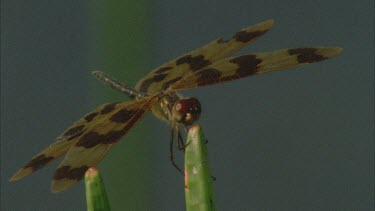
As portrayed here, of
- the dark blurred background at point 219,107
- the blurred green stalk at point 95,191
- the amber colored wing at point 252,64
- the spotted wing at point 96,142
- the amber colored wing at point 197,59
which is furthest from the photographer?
the dark blurred background at point 219,107

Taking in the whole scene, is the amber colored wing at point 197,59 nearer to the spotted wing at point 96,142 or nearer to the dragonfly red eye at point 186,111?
the spotted wing at point 96,142

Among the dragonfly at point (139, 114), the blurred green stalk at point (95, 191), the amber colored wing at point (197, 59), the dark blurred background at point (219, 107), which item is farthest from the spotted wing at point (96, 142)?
the dark blurred background at point (219, 107)

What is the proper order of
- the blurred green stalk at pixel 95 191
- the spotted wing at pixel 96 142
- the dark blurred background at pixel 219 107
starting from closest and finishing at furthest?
the blurred green stalk at pixel 95 191
the spotted wing at pixel 96 142
the dark blurred background at pixel 219 107

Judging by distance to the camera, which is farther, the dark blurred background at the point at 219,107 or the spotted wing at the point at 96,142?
the dark blurred background at the point at 219,107

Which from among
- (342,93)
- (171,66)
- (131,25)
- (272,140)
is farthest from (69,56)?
(171,66)

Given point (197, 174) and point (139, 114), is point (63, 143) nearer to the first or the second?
point (139, 114)

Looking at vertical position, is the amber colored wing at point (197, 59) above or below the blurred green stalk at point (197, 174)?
above

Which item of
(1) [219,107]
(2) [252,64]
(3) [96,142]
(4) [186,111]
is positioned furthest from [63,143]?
(1) [219,107]

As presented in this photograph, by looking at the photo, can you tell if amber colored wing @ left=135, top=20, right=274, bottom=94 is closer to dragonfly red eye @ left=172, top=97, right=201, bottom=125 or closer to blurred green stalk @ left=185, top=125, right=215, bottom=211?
dragonfly red eye @ left=172, top=97, right=201, bottom=125
